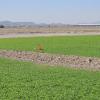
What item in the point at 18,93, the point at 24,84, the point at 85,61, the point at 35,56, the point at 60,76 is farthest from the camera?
the point at 35,56

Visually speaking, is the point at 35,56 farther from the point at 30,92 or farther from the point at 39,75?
the point at 30,92

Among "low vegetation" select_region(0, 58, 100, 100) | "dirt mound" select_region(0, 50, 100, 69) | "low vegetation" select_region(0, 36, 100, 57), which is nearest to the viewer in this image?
"low vegetation" select_region(0, 58, 100, 100)

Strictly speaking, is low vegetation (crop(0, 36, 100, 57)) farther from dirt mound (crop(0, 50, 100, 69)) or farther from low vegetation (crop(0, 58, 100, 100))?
low vegetation (crop(0, 58, 100, 100))

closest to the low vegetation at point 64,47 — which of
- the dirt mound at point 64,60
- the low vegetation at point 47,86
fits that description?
the dirt mound at point 64,60

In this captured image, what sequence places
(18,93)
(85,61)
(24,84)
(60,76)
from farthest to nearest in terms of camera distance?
1. (85,61)
2. (60,76)
3. (24,84)
4. (18,93)

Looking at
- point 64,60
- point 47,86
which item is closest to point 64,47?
point 64,60

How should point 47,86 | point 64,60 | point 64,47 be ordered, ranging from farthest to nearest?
1. point 64,47
2. point 64,60
3. point 47,86

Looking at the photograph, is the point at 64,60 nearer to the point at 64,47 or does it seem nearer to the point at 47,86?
the point at 47,86

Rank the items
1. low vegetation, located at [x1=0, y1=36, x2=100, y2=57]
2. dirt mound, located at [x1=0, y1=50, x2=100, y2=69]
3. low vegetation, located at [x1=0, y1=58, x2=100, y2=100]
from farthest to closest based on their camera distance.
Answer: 1. low vegetation, located at [x1=0, y1=36, x2=100, y2=57]
2. dirt mound, located at [x1=0, y1=50, x2=100, y2=69]
3. low vegetation, located at [x1=0, y1=58, x2=100, y2=100]

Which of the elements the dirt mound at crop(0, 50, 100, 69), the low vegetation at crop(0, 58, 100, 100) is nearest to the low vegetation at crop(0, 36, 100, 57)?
the dirt mound at crop(0, 50, 100, 69)

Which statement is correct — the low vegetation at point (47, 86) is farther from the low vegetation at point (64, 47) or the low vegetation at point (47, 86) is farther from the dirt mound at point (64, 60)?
the low vegetation at point (64, 47)

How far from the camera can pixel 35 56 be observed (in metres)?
33.5

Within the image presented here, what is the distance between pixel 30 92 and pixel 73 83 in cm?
305

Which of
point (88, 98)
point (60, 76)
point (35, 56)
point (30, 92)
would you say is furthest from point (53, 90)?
point (35, 56)
